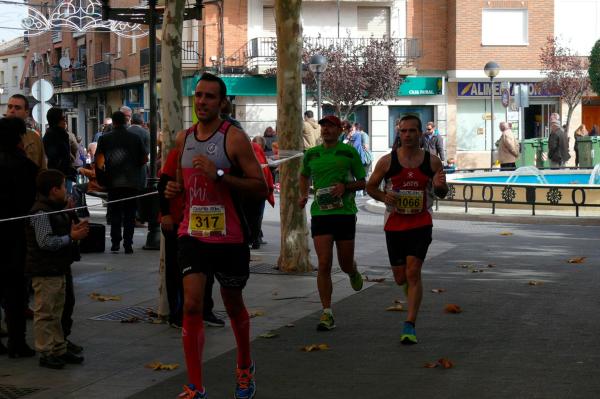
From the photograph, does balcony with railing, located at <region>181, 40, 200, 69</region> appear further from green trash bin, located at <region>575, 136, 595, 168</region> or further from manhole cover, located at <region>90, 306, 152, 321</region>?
manhole cover, located at <region>90, 306, 152, 321</region>

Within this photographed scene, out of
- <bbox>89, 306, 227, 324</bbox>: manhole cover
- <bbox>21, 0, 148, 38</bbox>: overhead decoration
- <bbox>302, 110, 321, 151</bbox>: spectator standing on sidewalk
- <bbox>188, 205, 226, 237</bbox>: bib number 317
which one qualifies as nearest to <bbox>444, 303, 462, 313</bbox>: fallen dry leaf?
<bbox>89, 306, 227, 324</bbox>: manhole cover

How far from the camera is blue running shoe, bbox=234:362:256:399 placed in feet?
22.7

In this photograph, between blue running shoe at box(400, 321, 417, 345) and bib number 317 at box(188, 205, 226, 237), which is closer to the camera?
bib number 317 at box(188, 205, 226, 237)

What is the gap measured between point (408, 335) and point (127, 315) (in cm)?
288

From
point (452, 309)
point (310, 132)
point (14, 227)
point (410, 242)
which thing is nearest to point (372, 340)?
point (410, 242)

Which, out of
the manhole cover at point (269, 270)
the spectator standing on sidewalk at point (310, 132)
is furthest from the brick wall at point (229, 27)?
the manhole cover at point (269, 270)

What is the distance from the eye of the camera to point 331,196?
32.5ft

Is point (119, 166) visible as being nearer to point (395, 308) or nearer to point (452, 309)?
point (395, 308)

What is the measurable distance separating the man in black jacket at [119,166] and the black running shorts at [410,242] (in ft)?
24.5

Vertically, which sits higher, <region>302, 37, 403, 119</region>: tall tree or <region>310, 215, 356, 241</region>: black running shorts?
<region>302, 37, 403, 119</region>: tall tree

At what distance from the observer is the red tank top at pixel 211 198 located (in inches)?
271

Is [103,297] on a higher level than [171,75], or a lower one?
lower

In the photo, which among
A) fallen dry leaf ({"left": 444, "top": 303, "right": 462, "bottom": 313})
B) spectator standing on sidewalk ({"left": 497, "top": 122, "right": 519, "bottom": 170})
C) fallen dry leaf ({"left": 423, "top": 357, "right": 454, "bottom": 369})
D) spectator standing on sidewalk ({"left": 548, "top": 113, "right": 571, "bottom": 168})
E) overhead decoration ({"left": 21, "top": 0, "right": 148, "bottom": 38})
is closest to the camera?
fallen dry leaf ({"left": 423, "top": 357, "right": 454, "bottom": 369})

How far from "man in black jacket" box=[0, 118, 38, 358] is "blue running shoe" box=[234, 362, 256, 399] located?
2.23 m
